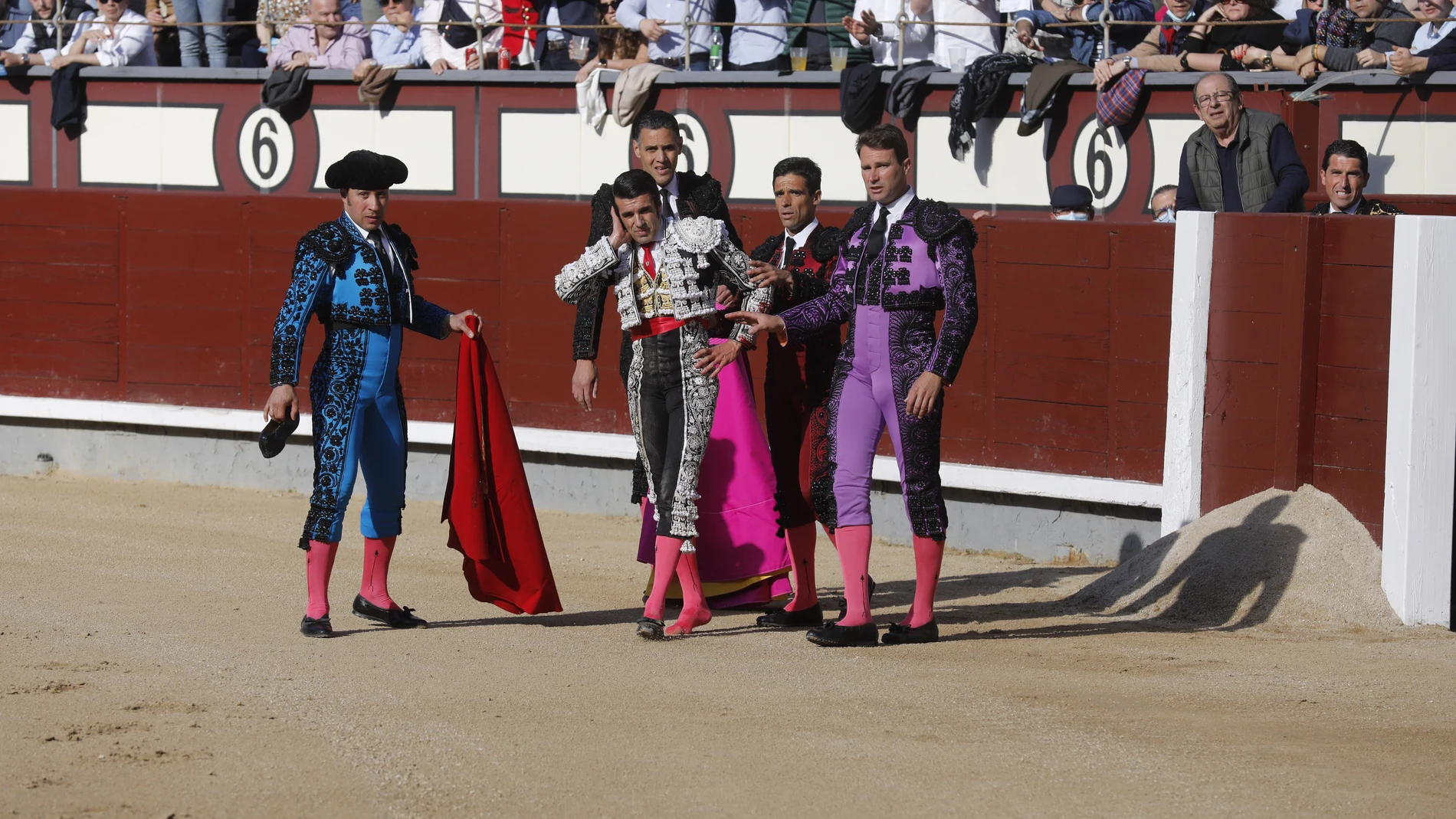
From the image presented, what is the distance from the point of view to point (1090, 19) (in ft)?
30.1

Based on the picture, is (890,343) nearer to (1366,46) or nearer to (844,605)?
(844,605)

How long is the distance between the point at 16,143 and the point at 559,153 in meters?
3.74

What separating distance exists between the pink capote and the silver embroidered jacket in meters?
0.75

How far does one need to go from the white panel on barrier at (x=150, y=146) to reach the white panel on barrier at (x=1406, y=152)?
6.57 meters

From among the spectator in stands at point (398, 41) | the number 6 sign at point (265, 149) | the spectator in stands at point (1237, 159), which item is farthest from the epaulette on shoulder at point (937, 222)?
the number 6 sign at point (265, 149)

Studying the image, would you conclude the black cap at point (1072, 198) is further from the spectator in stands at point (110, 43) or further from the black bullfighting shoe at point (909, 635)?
the spectator in stands at point (110, 43)

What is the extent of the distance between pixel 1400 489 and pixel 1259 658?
1014mm

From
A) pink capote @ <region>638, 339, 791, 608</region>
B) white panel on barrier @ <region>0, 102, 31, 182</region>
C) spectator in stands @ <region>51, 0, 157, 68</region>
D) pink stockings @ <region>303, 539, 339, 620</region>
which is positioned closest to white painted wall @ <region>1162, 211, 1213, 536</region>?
pink capote @ <region>638, 339, 791, 608</region>

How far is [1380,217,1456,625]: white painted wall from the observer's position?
6301mm

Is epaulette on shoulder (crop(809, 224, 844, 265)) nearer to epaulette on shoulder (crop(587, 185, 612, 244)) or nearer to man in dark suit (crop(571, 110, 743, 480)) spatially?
man in dark suit (crop(571, 110, 743, 480))

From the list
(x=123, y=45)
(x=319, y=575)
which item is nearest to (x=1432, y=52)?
(x=319, y=575)

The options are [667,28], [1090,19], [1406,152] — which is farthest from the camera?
[667,28]

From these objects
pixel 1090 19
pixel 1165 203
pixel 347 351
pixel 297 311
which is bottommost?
pixel 347 351

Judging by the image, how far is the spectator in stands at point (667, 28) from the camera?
33.5ft
